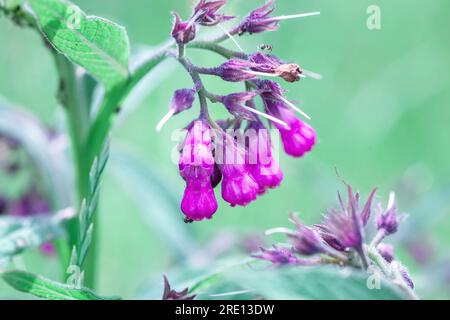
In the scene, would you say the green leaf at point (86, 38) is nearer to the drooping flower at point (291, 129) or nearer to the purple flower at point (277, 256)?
the drooping flower at point (291, 129)

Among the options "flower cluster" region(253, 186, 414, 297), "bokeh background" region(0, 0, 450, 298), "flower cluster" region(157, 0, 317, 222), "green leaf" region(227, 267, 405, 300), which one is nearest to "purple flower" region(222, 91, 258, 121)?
"flower cluster" region(157, 0, 317, 222)

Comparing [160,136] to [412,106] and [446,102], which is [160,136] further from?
[446,102]

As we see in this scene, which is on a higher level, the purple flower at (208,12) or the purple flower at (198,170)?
the purple flower at (208,12)

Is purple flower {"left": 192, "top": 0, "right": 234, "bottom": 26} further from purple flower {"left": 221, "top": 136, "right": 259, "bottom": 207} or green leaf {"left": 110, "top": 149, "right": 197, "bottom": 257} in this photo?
green leaf {"left": 110, "top": 149, "right": 197, "bottom": 257}

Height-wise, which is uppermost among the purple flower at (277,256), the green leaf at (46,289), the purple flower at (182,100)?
the purple flower at (182,100)

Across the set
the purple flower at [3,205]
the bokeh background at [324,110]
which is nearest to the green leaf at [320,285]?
the purple flower at [3,205]
